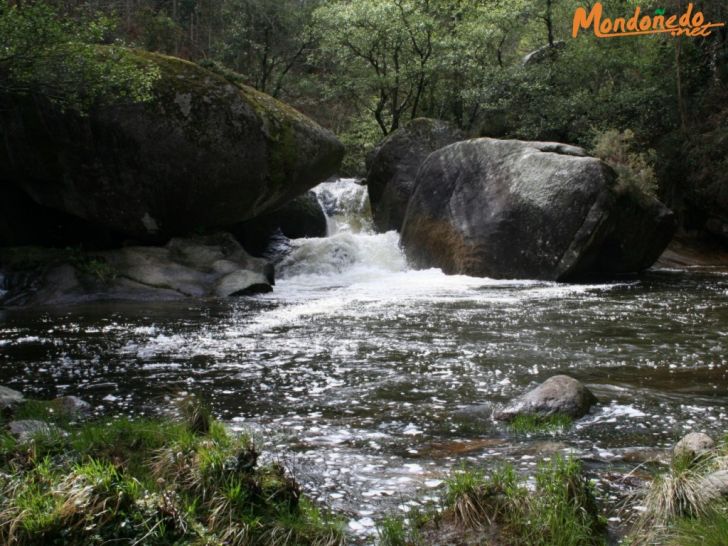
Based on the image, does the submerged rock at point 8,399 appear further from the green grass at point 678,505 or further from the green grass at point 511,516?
the green grass at point 678,505

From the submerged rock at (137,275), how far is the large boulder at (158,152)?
2.99 ft

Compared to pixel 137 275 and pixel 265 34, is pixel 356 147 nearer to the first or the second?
pixel 265 34

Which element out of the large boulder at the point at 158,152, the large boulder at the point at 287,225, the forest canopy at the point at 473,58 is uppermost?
the forest canopy at the point at 473,58

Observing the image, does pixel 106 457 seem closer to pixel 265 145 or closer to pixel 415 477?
pixel 415 477

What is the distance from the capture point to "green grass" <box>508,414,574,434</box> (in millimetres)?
5383

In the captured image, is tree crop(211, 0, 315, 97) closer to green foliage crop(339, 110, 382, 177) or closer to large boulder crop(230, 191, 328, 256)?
green foliage crop(339, 110, 382, 177)

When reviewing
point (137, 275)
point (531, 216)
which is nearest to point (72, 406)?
point (137, 275)

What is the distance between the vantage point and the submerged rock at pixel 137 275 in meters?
13.6

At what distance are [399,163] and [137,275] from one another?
10.5 meters

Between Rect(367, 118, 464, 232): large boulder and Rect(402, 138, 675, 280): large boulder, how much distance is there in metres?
3.35

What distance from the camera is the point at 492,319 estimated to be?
10.7m

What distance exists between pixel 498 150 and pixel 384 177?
6.00 meters

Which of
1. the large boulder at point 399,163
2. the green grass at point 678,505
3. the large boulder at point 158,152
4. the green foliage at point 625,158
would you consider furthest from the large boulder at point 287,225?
the green grass at point 678,505

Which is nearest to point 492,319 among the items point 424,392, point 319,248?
point 424,392
